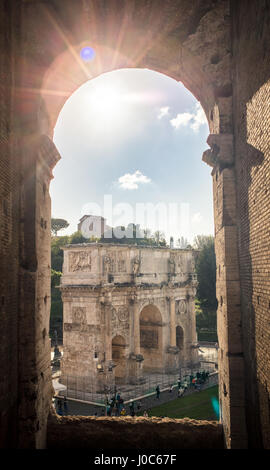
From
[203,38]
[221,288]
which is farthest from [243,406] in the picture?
[203,38]

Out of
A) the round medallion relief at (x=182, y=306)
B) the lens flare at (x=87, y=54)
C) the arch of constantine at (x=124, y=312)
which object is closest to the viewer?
the lens flare at (x=87, y=54)

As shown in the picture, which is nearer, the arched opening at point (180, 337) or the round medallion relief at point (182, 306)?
the round medallion relief at point (182, 306)

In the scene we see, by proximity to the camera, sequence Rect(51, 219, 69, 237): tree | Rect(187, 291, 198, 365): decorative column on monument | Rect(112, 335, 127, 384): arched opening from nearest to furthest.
→ Rect(112, 335, 127, 384): arched opening, Rect(187, 291, 198, 365): decorative column on monument, Rect(51, 219, 69, 237): tree

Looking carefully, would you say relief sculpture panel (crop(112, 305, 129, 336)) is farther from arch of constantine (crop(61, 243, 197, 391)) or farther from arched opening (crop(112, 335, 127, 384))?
arched opening (crop(112, 335, 127, 384))

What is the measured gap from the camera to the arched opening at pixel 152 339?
994 inches

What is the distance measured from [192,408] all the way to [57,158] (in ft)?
47.0

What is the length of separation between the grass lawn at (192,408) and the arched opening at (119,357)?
4.29m

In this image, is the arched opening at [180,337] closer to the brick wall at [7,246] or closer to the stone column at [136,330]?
the stone column at [136,330]

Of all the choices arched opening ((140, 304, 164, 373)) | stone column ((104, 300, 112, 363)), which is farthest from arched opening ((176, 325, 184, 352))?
stone column ((104, 300, 112, 363))

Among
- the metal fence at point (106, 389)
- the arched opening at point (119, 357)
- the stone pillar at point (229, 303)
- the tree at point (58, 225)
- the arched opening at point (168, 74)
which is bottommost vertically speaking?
the metal fence at point (106, 389)

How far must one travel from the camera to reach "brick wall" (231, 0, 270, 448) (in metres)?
4.83

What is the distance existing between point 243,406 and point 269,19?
19.7ft

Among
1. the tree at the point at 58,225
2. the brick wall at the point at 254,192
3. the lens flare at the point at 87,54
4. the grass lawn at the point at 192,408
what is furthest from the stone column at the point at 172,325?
the tree at the point at 58,225
